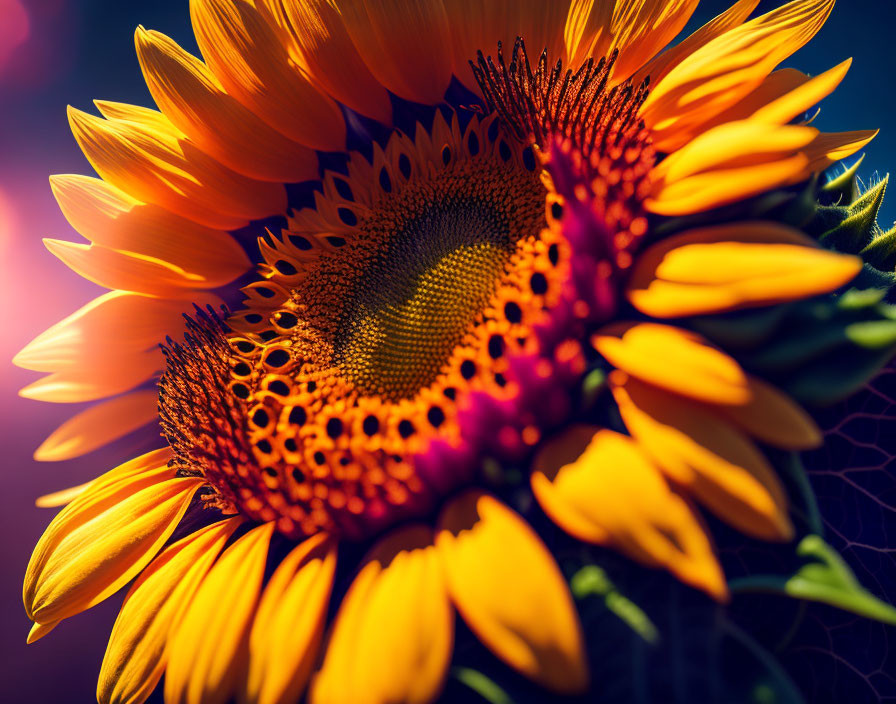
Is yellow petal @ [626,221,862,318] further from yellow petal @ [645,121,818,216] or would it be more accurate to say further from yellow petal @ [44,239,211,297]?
yellow petal @ [44,239,211,297]

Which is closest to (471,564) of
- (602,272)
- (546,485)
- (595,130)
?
(546,485)

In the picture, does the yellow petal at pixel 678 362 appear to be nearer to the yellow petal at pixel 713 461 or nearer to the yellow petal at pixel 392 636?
the yellow petal at pixel 713 461

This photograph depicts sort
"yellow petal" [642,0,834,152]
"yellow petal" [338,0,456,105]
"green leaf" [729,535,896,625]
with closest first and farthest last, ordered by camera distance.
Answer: "green leaf" [729,535,896,625]
"yellow petal" [642,0,834,152]
"yellow petal" [338,0,456,105]

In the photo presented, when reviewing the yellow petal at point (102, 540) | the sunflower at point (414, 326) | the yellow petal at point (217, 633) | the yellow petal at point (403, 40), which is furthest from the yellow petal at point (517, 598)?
the yellow petal at point (403, 40)

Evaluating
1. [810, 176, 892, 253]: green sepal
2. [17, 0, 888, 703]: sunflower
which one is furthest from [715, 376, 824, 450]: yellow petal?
[810, 176, 892, 253]: green sepal

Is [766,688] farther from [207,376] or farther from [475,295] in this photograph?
[207,376]
